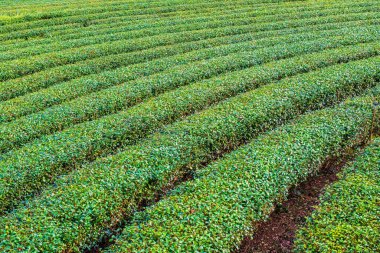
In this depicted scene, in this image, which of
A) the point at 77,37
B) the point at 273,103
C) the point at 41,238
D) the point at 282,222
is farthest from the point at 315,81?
the point at 77,37

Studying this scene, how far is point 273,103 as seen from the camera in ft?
57.0

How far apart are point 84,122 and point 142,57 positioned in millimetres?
9403

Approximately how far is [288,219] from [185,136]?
4.80 metres

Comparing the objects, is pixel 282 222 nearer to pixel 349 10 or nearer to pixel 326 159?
pixel 326 159

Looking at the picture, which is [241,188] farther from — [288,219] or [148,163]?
[148,163]

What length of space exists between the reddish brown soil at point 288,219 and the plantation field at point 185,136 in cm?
56

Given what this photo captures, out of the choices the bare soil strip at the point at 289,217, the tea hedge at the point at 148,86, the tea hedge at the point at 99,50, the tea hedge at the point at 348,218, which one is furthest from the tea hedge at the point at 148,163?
the tea hedge at the point at 99,50

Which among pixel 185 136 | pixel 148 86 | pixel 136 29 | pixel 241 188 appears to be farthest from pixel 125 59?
pixel 241 188

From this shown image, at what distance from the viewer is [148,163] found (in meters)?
13.7

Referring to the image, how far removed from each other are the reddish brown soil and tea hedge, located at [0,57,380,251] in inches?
127

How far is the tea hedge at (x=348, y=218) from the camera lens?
32.7 feet

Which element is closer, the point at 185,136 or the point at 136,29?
the point at 185,136

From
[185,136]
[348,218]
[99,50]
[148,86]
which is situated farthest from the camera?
[99,50]

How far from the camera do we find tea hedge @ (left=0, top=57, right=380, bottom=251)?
1122 cm
